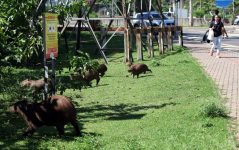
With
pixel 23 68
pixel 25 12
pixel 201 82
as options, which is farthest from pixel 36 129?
pixel 23 68

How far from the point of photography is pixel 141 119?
30.7 ft

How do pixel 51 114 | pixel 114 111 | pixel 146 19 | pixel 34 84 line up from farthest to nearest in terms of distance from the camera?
pixel 146 19 < pixel 34 84 < pixel 114 111 < pixel 51 114

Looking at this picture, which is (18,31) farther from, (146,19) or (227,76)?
(146,19)

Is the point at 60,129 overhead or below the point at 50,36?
below

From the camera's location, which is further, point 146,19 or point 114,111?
point 146,19

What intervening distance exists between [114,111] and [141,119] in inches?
43.2

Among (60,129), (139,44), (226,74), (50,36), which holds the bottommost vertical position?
(226,74)

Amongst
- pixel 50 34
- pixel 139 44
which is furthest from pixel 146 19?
pixel 50 34

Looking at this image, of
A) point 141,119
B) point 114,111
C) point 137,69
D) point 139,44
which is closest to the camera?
→ point 141,119

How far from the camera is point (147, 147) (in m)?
7.09

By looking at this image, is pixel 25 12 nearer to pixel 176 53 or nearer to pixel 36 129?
pixel 36 129

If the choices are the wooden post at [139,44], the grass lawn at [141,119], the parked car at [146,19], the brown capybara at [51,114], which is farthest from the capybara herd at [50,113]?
the parked car at [146,19]

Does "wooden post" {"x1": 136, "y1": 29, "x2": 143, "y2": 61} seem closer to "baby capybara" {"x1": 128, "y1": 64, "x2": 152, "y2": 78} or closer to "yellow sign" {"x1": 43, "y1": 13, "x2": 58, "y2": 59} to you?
"baby capybara" {"x1": 128, "y1": 64, "x2": 152, "y2": 78}

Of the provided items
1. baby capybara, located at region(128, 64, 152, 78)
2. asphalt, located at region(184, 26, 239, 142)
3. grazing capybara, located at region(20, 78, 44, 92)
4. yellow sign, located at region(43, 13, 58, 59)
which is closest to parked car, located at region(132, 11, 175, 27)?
asphalt, located at region(184, 26, 239, 142)
